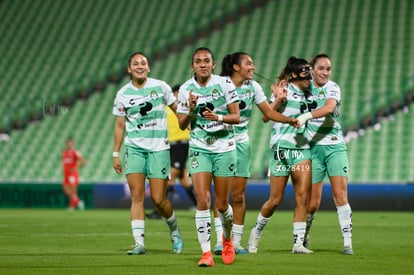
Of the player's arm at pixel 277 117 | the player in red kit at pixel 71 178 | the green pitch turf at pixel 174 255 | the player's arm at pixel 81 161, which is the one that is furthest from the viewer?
the player's arm at pixel 81 161

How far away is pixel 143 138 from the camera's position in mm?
11305

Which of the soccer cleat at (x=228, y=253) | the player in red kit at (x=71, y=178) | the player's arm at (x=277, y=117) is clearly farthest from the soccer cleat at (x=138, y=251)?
the player in red kit at (x=71, y=178)

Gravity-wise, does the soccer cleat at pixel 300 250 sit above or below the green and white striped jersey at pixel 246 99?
below

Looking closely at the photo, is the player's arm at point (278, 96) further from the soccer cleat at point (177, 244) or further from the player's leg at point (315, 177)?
the soccer cleat at point (177, 244)

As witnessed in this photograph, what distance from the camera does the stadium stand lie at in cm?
2680

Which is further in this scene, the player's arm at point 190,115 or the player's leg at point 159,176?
the player's leg at point 159,176

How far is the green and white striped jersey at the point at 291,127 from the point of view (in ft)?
37.2

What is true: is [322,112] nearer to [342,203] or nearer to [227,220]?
[342,203]

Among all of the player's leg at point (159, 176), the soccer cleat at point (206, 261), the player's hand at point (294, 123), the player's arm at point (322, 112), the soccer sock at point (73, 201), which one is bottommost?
the soccer sock at point (73, 201)

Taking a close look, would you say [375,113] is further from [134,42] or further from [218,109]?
[218,109]

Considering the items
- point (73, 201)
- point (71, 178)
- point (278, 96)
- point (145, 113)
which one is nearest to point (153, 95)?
point (145, 113)

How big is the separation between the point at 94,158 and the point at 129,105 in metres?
17.3

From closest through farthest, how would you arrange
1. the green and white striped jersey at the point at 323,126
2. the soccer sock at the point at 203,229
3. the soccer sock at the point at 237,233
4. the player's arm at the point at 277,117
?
the soccer sock at the point at 203,229
the player's arm at the point at 277,117
the soccer sock at the point at 237,233
the green and white striped jersey at the point at 323,126

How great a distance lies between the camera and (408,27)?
29.8 metres
